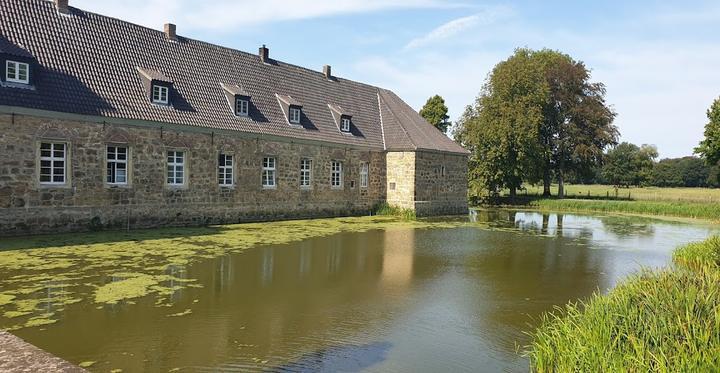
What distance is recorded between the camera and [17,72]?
14125mm

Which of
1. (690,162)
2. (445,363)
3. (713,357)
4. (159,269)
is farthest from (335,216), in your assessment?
(690,162)

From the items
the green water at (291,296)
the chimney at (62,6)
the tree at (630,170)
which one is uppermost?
the chimney at (62,6)

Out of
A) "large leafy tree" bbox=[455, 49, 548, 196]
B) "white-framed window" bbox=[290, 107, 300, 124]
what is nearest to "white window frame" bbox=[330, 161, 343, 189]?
"white-framed window" bbox=[290, 107, 300, 124]

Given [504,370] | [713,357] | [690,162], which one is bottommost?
[504,370]

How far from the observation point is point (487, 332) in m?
6.71

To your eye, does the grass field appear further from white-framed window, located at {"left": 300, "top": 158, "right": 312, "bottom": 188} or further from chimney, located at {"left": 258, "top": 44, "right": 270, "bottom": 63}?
chimney, located at {"left": 258, "top": 44, "right": 270, "bottom": 63}

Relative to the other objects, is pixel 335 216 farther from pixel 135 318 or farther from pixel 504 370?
pixel 504 370

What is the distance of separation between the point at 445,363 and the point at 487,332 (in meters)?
1.40

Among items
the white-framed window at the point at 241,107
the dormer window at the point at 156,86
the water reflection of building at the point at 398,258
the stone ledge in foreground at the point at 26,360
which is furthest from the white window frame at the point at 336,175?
the stone ledge in foreground at the point at 26,360

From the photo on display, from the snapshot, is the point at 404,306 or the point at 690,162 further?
the point at 690,162

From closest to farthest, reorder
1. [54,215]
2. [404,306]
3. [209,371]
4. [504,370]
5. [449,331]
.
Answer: [209,371] < [504,370] < [449,331] < [404,306] < [54,215]

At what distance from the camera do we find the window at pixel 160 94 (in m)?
17.4

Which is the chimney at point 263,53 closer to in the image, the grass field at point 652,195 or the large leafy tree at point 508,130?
the large leafy tree at point 508,130

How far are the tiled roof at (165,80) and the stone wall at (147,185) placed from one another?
59 cm
